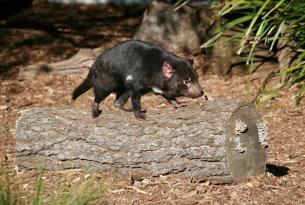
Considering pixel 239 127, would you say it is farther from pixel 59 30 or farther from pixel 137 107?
pixel 59 30

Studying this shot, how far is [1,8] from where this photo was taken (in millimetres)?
10172

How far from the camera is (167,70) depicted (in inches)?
192

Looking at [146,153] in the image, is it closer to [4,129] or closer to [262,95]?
[4,129]

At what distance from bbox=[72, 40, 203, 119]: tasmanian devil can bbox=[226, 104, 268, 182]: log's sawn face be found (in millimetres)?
649

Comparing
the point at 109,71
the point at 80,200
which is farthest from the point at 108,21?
the point at 80,200

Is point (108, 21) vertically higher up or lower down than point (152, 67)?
lower down

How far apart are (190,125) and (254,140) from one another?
531 millimetres

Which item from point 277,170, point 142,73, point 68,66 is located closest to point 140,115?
point 142,73

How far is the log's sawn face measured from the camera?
4285 millimetres

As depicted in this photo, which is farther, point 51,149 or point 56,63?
point 56,63

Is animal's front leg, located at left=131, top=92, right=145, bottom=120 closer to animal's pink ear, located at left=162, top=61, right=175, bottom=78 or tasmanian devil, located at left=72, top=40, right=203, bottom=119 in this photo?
tasmanian devil, located at left=72, top=40, right=203, bottom=119

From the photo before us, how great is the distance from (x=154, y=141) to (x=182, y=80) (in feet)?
2.69

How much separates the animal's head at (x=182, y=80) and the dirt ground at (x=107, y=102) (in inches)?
28.1

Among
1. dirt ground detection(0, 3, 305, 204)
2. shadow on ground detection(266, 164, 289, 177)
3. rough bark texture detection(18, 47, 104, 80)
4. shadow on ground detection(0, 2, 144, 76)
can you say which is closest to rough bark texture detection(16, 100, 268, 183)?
dirt ground detection(0, 3, 305, 204)
